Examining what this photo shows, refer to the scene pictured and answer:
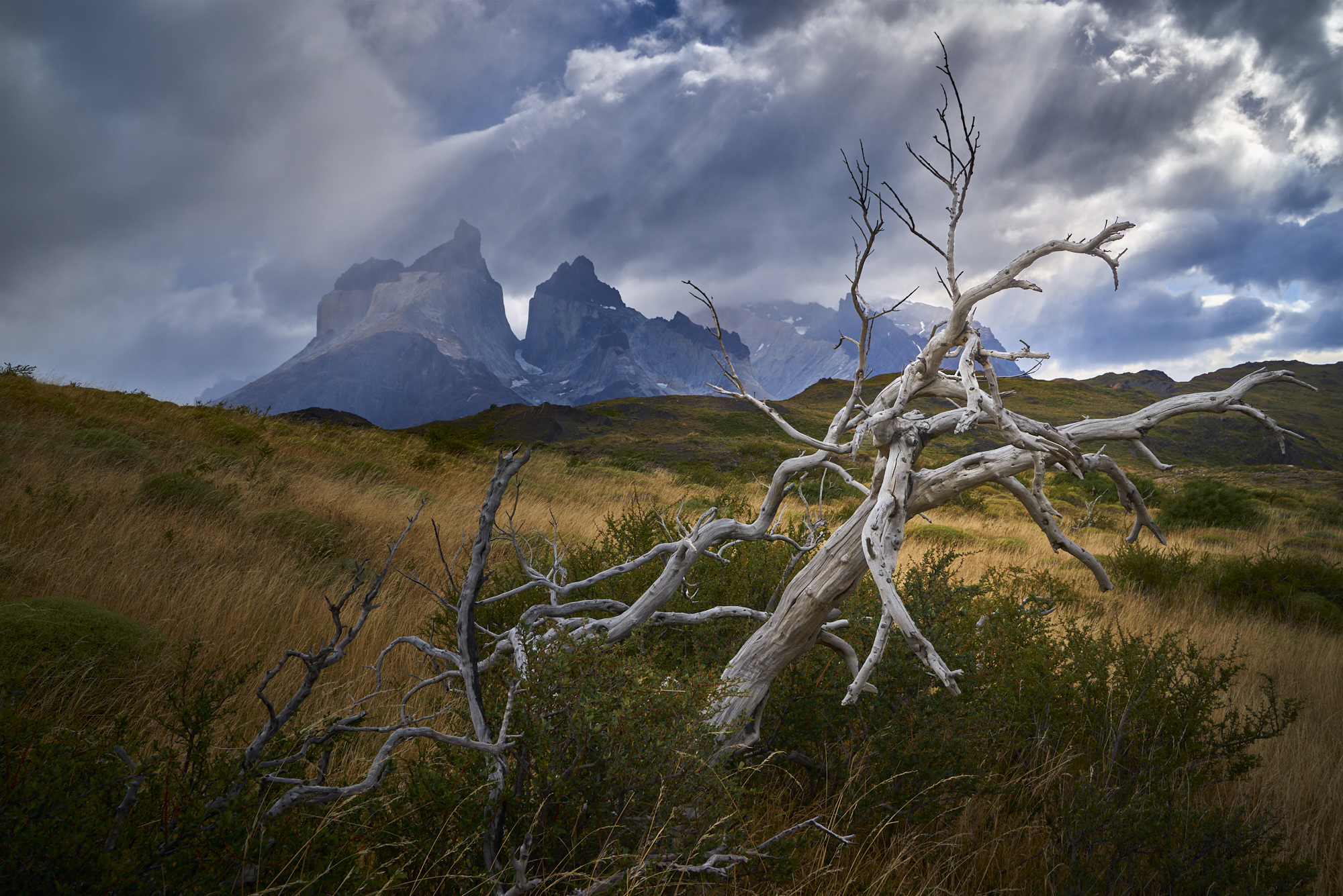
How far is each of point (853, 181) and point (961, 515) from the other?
16.1m

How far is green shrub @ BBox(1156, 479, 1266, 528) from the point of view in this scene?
15188 millimetres

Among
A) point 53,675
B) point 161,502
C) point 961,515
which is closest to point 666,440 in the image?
point 961,515

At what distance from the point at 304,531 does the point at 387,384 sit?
562ft

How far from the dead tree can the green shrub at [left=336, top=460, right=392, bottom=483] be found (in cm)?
895

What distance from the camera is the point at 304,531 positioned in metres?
6.10

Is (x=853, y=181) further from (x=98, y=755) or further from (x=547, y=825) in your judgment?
(x=98, y=755)

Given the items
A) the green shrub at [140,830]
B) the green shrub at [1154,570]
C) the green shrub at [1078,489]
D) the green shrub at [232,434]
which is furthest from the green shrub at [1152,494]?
the green shrub at [232,434]

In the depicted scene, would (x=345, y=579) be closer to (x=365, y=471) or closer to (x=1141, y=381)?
(x=365, y=471)

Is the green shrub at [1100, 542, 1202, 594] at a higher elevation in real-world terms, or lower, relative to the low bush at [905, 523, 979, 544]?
lower

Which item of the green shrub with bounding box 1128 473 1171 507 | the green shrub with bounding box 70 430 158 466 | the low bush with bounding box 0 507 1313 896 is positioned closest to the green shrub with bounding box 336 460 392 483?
the green shrub with bounding box 70 430 158 466

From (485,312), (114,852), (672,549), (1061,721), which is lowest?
(1061,721)

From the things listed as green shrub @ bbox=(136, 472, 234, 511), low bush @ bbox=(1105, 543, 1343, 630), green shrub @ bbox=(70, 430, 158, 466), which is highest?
green shrub @ bbox=(70, 430, 158, 466)

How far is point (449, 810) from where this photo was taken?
1941 mm

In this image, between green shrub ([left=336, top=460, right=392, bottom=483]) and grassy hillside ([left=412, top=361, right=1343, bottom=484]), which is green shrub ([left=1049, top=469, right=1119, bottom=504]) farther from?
green shrub ([left=336, top=460, right=392, bottom=483])
